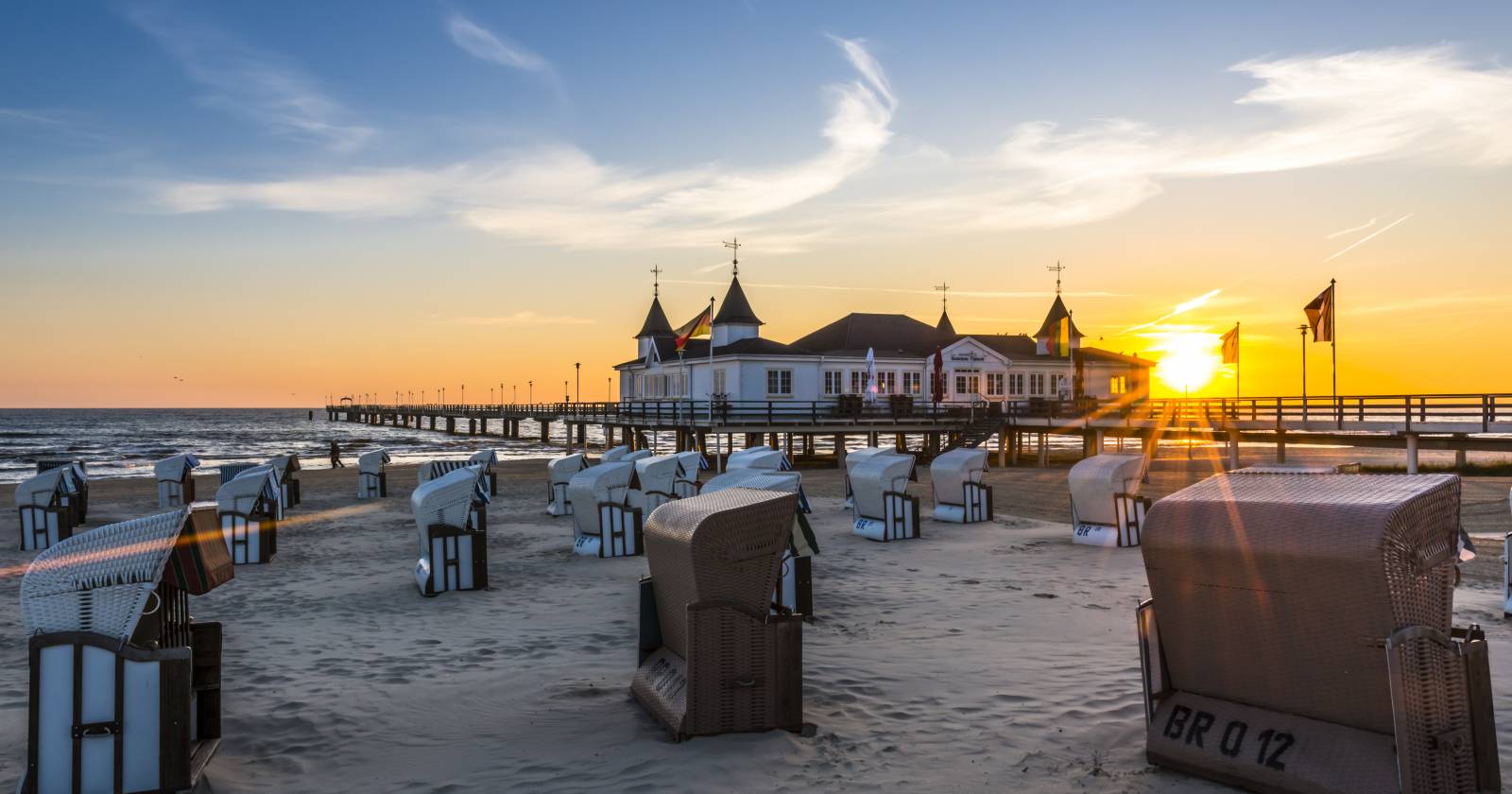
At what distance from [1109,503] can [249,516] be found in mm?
13707

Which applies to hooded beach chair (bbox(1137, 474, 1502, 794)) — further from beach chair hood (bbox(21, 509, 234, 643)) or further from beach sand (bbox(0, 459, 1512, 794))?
beach chair hood (bbox(21, 509, 234, 643))

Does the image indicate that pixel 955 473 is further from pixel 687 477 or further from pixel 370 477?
pixel 370 477

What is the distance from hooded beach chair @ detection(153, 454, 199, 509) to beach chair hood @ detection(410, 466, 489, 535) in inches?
609

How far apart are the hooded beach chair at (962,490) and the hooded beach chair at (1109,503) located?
316cm

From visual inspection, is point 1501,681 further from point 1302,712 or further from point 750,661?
point 750,661

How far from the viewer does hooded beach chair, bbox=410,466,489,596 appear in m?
12.4

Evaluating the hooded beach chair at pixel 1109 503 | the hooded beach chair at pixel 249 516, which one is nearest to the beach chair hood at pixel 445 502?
the hooded beach chair at pixel 249 516

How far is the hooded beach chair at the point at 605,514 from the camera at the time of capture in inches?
611

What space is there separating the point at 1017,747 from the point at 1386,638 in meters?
2.35

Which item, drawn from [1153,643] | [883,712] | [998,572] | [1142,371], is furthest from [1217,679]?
[1142,371]

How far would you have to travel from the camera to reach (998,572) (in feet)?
45.5

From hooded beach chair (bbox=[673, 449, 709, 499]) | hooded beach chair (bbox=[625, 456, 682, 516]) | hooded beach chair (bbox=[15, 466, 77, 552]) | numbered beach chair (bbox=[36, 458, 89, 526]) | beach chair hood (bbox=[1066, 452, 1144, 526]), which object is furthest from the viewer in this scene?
numbered beach chair (bbox=[36, 458, 89, 526])

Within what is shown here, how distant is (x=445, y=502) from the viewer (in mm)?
13008

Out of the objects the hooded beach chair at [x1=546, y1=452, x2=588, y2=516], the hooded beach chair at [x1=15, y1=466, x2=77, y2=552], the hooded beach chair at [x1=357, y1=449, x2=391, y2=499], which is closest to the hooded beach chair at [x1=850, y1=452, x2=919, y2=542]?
the hooded beach chair at [x1=546, y1=452, x2=588, y2=516]
